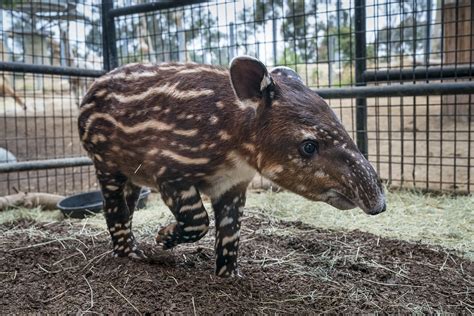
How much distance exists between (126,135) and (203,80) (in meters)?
0.57

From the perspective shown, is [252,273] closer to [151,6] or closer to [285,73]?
[285,73]

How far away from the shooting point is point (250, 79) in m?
2.56

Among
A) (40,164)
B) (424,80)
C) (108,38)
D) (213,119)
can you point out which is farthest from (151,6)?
(213,119)

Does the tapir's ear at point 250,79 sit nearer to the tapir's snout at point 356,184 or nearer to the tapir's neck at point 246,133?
the tapir's neck at point 246,133

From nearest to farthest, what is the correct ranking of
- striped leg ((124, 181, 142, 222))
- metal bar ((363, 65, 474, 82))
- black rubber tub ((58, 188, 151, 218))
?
striped leg ((124, 181, 142, 222))
black rubber tub ((58, 188, 151, 218))
metal bar ((363, 65, 474, 82))

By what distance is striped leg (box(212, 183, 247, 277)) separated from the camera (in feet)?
9.71

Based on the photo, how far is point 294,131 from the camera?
250 centimetres

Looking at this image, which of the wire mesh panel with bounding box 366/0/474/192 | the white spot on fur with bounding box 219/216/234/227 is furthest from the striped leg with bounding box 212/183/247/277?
the wire mesh panel with bounding box 366/0/474/192

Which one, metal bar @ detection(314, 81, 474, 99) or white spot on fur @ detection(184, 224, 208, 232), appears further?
metal bar @ detection(314, 81, 474, 99)

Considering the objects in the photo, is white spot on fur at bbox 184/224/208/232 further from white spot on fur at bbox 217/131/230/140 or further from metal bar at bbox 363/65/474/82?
metal bar at bbox 363/65/474/82

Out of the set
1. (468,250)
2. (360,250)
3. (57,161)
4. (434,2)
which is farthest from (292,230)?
(434,2)

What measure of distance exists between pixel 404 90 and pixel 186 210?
309 cm

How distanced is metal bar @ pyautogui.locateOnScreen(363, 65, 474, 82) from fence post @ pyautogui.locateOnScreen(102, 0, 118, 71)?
10.8 feet

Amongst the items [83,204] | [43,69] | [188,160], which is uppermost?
[43,69]
